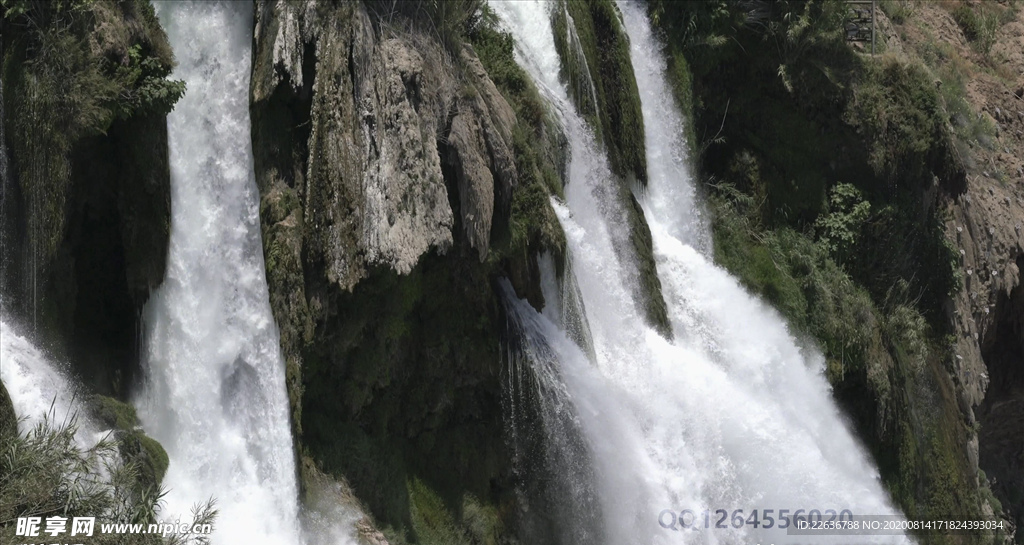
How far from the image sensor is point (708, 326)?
19375 mm

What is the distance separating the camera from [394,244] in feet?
48.5

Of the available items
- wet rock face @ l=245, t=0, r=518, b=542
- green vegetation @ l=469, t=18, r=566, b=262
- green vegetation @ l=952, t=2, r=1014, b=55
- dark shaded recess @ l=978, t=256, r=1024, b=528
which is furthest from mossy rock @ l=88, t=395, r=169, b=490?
green vegetation @ l=952, t=2, r=1014, b=55

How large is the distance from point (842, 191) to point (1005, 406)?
7.19 meters

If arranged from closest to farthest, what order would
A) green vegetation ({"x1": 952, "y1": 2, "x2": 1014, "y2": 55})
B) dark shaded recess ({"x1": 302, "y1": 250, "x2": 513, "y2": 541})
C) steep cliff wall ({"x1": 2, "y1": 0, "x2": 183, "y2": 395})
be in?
steep cliff wall ({"x1": 2, "y1": 0, "x2": 183, "y2": 395}) < dark shaded recess ({"x1": 302, "y1": 250, "x2": 513, "y2": 541}) < green vegetation ({"x1": 952, "y1": 2, "x2": 1014, "y2": 55})

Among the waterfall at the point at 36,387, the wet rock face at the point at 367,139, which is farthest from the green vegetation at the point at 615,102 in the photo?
the waterfall at the point at 36,387

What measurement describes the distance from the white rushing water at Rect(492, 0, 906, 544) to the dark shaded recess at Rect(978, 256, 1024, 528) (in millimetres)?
6153

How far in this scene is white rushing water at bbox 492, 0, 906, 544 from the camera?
1677 centimetres

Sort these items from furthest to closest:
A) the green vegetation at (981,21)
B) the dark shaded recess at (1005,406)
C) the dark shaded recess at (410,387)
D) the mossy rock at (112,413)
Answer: the green vegetation at (981,21), the dark shaded recess at (1005,406), the dark shaded recess at (410,387), the mossy rock at (112,413)

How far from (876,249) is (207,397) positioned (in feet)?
Answer: 43.3

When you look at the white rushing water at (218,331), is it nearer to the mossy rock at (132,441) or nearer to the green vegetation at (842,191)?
the mossy rock at (132,441)

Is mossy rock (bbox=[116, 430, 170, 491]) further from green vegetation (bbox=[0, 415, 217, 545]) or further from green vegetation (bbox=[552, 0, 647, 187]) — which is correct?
green vegetation (bbox=[552, 0, 647, 187])

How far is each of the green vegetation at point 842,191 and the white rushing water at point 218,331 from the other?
896 cm

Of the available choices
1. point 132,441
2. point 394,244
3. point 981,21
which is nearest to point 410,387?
point 394,244

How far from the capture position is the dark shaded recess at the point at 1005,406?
78.9ft
